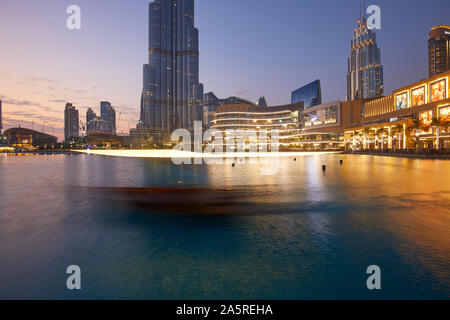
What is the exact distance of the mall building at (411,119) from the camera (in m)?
73.2

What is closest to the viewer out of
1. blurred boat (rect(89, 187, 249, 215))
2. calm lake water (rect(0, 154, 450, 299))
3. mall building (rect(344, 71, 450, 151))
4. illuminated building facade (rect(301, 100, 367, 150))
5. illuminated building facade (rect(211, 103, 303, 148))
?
calm lake water (rect(0, 154, 450, 299))

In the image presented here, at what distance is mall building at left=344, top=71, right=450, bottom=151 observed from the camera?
7325cm

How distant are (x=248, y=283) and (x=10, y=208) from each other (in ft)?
37.3

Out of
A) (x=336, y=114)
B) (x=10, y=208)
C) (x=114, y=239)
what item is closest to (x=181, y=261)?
(x=114, y=239)

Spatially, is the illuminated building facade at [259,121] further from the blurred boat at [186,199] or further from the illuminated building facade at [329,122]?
the blurred boat at [186,199]

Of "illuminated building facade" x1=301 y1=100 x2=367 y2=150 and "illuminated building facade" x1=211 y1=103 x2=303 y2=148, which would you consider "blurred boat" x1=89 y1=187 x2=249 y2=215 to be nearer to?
"illuminated building facade" x1=301 y1=100 x2=367 y2=150

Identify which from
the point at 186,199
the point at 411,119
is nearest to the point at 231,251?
the point at 186,199

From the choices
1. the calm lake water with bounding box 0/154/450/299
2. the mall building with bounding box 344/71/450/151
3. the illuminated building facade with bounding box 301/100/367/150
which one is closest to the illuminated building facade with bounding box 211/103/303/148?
the illuminated building facade with bounding box 301/100/367/150

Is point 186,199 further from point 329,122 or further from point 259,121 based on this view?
point 259,121

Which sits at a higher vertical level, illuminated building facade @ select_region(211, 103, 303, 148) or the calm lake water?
illuminated building facade @ select_region(211, 103, 303, 148)

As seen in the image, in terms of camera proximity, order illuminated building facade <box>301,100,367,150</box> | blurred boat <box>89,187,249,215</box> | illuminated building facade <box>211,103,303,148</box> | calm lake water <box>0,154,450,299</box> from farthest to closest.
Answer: illuminated building facade <box>211,103,303,148</box> < illuminated building facade <box>301,100,367,150</box> < blurred boat <box>89,187,249,215</box> < calm lake water <box>0,154,450,299</box>

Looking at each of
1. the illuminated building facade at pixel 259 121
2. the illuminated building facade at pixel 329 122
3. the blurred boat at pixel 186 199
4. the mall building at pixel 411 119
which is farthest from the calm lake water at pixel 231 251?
the illuminated building facade at pixel 259 121
